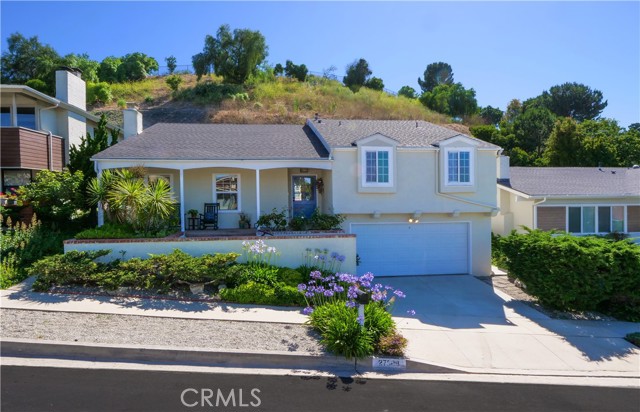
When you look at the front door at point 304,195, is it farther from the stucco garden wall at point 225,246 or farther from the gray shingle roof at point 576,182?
the gray shingle roof at point 576,182

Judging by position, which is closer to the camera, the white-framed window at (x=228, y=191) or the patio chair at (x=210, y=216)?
the patio chair at (x=210, y=216)

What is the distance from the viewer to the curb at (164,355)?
22.2ft

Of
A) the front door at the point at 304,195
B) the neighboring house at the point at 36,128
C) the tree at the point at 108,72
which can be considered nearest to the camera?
the neighboring house at the point at 36,128

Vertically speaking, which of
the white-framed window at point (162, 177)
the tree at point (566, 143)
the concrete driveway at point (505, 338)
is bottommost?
the concrete driveway at point (505, 338)

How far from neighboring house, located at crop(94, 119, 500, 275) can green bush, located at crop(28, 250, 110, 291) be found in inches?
175

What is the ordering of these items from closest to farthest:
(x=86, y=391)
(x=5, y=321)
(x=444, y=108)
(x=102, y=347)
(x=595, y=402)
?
1. (x=86, y=391)
2. (x=595, y=402)
3. (x=102, y=347)
4. (x=5, y=321)
5. (x=444, y=108)

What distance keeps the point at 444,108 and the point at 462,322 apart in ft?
141

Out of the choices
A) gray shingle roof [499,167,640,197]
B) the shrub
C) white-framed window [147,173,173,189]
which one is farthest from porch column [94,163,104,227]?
gray shingle roof [499,167,640,197]

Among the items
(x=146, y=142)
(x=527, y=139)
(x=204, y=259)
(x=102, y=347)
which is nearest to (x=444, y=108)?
(x=527, y=139)

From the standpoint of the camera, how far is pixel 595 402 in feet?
20.5

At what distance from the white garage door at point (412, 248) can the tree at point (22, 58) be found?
143 ft

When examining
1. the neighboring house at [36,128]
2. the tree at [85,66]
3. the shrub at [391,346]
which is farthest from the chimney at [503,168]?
the tree at [85,66]

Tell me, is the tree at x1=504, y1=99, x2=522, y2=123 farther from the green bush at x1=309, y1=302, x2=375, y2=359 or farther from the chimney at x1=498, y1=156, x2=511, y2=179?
the green bush at x1=309, y1=302, x2=375, y2=359

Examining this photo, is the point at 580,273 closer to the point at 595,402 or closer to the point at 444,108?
the point at 595,402
